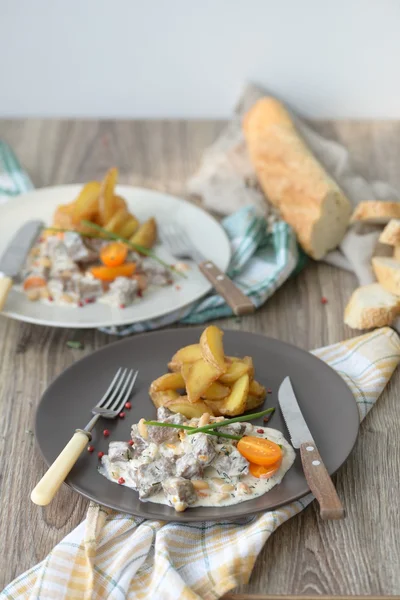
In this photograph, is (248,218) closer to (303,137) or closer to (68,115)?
(303,137)

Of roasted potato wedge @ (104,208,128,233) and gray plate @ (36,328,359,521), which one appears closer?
gray plate @ (36,328,359,521)

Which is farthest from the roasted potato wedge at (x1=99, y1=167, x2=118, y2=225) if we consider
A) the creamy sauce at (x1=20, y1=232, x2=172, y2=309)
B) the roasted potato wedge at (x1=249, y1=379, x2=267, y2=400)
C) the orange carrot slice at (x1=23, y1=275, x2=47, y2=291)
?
the roasted potato wedge at (x1=249, y1=379, x2=267, y2=400)

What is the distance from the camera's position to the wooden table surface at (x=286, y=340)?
1.53m

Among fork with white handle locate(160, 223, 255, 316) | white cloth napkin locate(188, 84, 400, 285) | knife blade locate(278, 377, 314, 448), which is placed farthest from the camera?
white cloth napkin locate(188, 84, 400, 285)

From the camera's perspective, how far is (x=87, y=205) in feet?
Answer: 7.98

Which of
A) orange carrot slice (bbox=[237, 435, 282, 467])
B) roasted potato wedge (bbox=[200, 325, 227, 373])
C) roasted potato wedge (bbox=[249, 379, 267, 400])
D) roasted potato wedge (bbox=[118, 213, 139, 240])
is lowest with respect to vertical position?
roasted potato wedge (bbox=[118, 213, 139, 240])

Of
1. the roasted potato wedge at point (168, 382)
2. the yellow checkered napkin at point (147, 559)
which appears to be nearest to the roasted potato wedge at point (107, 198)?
the roasted potato wedge at point (168, 382)

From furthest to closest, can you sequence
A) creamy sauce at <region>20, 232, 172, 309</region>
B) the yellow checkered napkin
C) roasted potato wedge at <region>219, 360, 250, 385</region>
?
1. creamy sauce at <region>20, 232, 172, 309</region>
2. roasted potato wedge at <region>219, 360, 250, 385</region>
3. the yellow checkered napkin

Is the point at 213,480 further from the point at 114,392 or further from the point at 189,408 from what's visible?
the point at 114,392

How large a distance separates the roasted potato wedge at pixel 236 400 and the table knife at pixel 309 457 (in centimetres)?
10

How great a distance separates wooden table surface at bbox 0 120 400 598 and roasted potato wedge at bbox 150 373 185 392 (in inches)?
12.1

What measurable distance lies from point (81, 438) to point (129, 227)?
0.94 meters

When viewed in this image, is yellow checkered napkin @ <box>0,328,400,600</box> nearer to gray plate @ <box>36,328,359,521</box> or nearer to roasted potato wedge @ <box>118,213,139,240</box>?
gray plate @ <box>36,328,359,521</box>

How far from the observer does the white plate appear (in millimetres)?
2182
